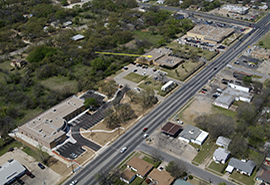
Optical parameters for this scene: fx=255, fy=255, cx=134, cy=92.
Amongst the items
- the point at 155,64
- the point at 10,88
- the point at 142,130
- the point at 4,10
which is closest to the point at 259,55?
the point at 155,64

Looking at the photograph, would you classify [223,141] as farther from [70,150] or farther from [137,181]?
[70,150]

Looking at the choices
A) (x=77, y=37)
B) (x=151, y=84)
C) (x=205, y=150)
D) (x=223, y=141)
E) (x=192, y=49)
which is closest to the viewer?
(x=205, y=150)

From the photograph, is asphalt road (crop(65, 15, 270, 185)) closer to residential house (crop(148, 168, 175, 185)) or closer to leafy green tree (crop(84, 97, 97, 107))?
residential house (crop(148, 168, 175, 185))

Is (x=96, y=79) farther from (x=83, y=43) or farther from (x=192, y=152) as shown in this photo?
(x=192, y=152)

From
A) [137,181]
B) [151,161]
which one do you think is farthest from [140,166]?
[151,161]

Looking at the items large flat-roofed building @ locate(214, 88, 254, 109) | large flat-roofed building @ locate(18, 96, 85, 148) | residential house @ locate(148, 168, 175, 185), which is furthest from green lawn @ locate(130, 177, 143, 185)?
large flat-roofed building @ locate(214, 88, 254, 109)

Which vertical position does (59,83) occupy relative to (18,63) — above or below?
below
